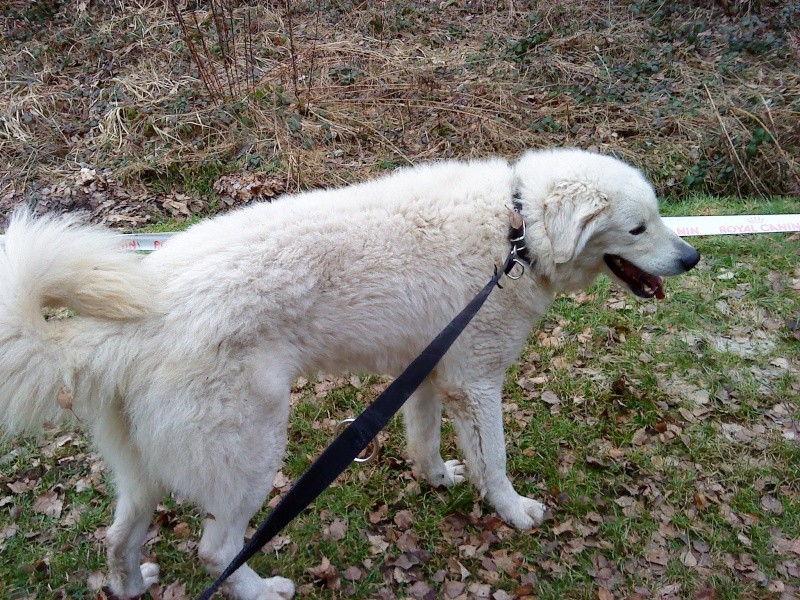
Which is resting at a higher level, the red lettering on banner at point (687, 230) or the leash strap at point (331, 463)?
the leash strap at point (331, 463)

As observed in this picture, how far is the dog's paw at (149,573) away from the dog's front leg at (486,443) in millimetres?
1664

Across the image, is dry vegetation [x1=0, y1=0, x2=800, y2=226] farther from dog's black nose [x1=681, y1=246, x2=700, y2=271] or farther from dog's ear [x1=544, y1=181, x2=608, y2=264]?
dog's black nose [x1=681, y1=246, x2=700, y2=271]

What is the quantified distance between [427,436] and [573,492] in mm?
895

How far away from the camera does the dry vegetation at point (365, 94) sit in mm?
7297

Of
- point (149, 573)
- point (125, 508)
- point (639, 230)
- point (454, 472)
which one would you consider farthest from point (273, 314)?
point (639, 230)

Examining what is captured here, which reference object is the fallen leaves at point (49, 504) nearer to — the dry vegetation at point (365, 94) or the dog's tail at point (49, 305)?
the dog's tail at point (49, 305)

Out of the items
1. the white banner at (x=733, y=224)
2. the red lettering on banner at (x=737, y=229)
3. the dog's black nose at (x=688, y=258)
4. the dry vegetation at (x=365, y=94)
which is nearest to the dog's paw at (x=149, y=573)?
the dog's black nose at (x=688, y=258)

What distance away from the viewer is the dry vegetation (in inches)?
287

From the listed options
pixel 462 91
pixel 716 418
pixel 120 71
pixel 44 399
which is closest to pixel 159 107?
pixel 120 71

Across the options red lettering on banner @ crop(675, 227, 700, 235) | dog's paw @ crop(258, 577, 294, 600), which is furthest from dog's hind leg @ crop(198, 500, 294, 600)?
red lettering on banner @ crop(675, 227, 700, 235)

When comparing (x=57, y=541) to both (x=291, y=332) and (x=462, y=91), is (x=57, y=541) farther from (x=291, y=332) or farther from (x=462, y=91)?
(x=462, y=91)

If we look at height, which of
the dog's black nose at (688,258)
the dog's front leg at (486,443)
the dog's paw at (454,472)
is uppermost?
the dog's black nose at (688,258)

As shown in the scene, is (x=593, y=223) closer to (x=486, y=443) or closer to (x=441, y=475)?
(x=486, y=443)

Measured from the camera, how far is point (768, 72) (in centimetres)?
896
